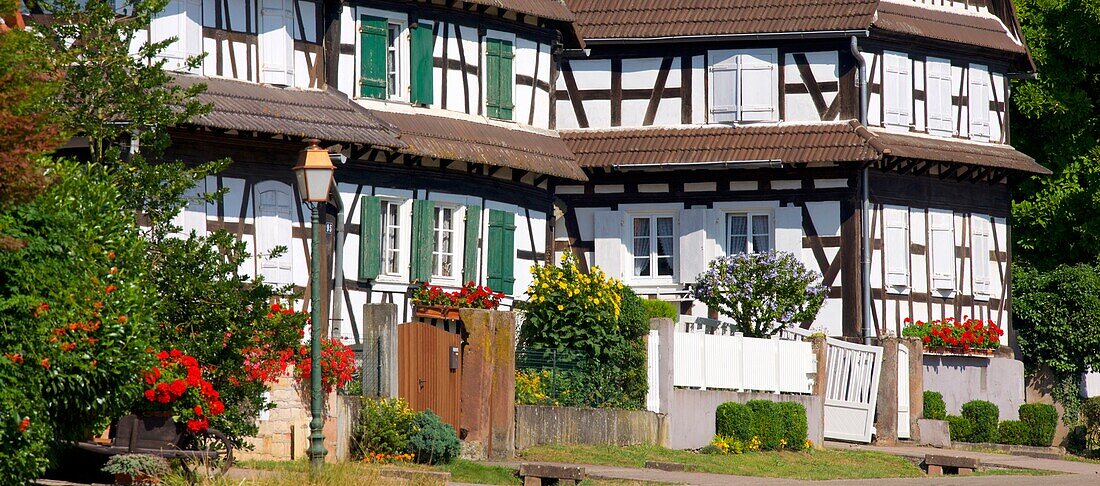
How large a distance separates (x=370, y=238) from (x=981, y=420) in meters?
12.7

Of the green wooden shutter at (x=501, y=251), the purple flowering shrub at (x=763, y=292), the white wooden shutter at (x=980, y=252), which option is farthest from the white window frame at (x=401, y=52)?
the white wooden shutter at (x=980, y=252)

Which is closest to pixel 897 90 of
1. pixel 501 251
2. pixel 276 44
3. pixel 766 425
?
pixel 501 251

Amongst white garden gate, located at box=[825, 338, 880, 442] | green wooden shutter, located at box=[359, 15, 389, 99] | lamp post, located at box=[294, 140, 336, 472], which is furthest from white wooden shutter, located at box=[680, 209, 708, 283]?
lamp post, located at box=[294, 140, 336, 472]

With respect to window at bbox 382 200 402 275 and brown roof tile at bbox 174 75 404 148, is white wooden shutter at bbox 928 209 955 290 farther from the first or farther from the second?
brown roof tile at bbox 174 75 404 148

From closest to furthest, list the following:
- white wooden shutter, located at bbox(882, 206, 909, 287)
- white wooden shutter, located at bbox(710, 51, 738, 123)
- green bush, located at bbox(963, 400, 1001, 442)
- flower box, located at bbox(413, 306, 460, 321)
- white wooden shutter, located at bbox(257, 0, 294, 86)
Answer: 1. white wooden shutter, located at bbox(257, 0, 294, 86)
2. flower box, located at bbox(413, 306, 460, 321)
3. green bush, located at bbox(963, 400, 1001, 442)
4. white wooden shutter, located at bbox(882, 206, 909, 287)
5. white wooden shutter, located at bbox(710, 51, 738, 123)

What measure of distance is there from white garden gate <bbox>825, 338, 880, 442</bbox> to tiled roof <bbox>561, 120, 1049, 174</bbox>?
15.2 ft

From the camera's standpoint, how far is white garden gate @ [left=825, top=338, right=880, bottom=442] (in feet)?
100.0

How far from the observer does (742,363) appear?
92.8 ft

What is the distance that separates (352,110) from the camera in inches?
1119

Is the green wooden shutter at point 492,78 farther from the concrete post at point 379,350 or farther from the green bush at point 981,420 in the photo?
the green bush at point 981,420

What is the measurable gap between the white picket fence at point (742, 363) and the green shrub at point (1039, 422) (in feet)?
23.6

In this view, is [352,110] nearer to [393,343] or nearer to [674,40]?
[393,343]

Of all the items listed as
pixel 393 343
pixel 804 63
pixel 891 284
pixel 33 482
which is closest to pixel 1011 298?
pixel 891 284

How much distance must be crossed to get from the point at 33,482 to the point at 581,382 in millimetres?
11400
